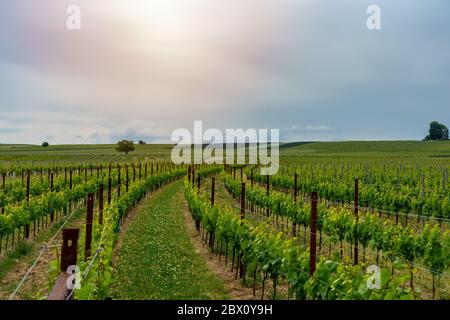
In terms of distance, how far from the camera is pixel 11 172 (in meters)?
42.8

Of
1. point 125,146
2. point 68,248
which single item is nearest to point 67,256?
point 68,248

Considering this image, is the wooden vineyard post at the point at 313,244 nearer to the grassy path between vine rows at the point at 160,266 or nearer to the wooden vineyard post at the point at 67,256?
the grassy path between vine rows at the point at 160,266

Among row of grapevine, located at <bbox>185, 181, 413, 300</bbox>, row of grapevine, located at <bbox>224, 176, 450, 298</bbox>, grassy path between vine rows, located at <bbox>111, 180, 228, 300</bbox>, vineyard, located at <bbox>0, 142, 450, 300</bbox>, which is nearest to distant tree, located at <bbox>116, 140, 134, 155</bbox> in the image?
vineyard, located at <bbox>0, 142, 450, 300</bbox>

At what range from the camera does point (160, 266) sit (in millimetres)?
9898

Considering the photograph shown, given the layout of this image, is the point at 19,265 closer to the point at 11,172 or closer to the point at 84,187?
the point at 84,187

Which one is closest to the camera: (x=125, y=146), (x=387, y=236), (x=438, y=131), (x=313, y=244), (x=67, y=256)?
(x=67, y=256)

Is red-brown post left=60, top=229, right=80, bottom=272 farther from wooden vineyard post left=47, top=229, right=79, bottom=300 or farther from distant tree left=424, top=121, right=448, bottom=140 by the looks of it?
distant tree left=424, top=121, right=448, bottom=140

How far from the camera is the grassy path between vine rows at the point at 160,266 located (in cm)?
820

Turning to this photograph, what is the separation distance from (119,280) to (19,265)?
3.11 meters

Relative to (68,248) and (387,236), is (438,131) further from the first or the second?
(68,248)

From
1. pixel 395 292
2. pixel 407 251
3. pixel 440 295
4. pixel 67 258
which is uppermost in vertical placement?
pixel 67 258

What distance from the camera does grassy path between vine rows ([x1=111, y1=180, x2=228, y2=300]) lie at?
8.20 m
